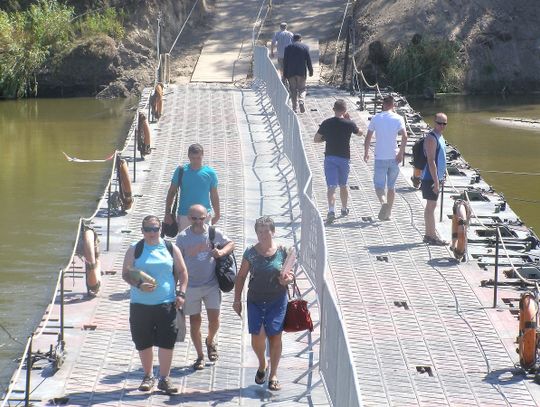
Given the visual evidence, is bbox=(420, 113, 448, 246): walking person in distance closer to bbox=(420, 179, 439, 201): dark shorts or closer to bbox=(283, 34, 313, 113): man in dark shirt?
bbox=(420, 179, 439, 201): dark shorts

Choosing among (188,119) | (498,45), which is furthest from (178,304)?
(498,45)

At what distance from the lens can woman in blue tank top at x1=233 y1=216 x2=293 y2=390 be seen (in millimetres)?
11352

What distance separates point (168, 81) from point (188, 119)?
704 centimetres

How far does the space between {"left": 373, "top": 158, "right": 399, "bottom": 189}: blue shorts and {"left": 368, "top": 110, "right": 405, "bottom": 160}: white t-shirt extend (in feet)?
0.39

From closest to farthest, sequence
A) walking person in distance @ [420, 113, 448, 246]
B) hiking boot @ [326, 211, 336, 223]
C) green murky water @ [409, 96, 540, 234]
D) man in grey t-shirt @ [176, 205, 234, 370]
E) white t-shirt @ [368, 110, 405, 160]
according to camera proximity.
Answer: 1. man in grey t-shirt @ [176, 205, 234, 370]
2. walking person in distance @ [420, 113, 448, 246]
3. white t-shirt @ [368, 110, 405, 160]
4. hiking boot @ [326, 211, 336, 223]
5. green murky water @ [409, 96, 540, 234]

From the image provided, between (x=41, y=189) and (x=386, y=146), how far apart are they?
32.1ft

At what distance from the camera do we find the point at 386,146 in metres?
17.2

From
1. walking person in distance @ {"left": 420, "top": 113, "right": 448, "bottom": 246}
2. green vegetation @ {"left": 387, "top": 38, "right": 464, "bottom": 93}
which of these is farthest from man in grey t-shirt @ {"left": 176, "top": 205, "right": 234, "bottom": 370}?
green vegetation @ {"left": 387, "top": 38, "right": 464, "bottom": 93}

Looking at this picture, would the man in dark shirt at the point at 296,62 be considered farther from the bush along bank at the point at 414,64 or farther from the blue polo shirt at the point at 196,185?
the bush along bank at the point at 414,64

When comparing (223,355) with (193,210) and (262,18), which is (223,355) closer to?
(193,210)

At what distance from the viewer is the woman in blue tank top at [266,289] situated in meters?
11.4

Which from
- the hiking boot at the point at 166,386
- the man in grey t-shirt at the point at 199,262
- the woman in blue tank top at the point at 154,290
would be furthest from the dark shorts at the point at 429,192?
the hiking boot at the point at 166,386

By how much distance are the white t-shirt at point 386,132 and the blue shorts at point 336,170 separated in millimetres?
446

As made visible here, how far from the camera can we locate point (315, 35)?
3881 centimetres
